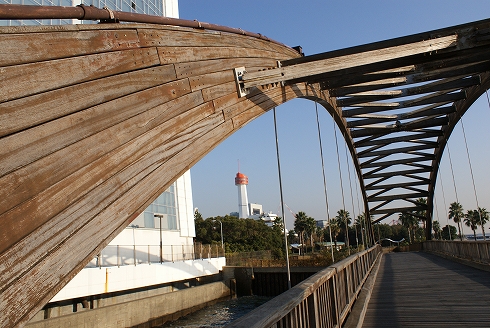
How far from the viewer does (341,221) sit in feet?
235

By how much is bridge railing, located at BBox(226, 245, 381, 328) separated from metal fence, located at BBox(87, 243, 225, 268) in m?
15.6

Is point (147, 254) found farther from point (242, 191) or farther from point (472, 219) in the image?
point (242, 191)

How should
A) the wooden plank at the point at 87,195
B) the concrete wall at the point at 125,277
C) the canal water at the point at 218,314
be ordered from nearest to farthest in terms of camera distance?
the wooden plank at the point at 87,195, the concrete wall at the point at 125,277, the canal water at the point at 218,314

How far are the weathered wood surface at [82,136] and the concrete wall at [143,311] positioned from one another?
544 inches

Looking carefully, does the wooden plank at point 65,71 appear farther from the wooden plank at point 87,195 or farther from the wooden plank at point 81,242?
the wooden plank at point 81,242

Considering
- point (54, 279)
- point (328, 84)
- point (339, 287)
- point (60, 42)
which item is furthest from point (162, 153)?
point (328, 84)

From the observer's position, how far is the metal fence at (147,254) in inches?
755

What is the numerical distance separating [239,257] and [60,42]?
31602mm

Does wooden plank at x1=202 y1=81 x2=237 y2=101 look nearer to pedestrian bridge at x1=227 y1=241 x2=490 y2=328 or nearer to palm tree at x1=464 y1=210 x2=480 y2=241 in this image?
pedestrian bridge at x1=227 y1=241 x2=490 y2=328

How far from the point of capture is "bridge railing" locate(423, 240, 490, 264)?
11900mm

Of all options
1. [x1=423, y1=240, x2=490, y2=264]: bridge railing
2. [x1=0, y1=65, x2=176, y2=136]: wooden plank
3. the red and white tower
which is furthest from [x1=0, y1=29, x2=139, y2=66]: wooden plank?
the red and white tower

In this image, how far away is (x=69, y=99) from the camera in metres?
2.52

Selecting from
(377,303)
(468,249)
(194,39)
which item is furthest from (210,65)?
(468,249)

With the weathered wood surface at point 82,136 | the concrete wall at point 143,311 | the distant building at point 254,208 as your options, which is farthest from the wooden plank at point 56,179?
the distant building at point 254,208
